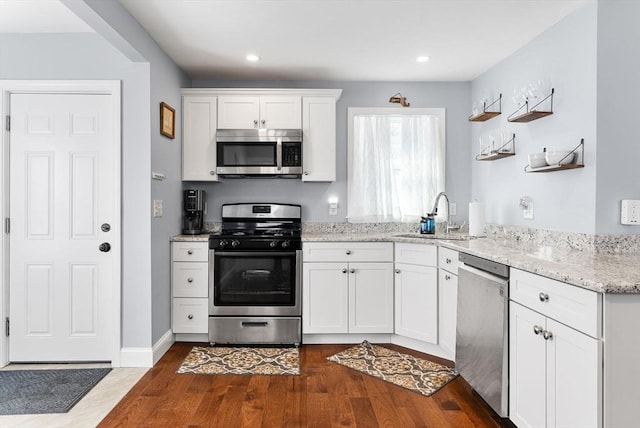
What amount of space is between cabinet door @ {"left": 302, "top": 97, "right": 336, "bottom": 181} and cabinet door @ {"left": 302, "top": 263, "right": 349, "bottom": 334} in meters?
0.87

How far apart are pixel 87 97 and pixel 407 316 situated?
9.77 ft

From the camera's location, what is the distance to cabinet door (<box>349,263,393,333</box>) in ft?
11.1

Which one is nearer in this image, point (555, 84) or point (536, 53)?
point (555, 84)

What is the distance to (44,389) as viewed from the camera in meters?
2.55

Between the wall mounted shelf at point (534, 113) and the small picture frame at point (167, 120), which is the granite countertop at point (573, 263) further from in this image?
the small picture frame at point (167, 120)

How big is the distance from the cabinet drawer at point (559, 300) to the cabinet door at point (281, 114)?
92.8 inches

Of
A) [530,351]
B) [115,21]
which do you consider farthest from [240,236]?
[530,351]

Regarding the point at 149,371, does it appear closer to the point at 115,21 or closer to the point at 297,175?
the point at 297,175

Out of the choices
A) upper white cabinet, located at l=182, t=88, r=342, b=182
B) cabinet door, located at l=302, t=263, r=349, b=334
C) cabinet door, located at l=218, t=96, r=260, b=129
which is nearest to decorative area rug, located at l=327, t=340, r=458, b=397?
cabinet door, located at l=302, t=263, r=349, b=334

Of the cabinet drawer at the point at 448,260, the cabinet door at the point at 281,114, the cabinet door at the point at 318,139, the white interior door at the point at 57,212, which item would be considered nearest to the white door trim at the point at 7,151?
the white interior door at the point at 57,212

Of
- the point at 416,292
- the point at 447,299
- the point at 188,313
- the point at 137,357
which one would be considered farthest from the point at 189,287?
the point at 447,299

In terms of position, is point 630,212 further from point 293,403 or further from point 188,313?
point 188,313

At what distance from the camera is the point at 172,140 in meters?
3.44

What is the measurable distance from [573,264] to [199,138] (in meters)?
3.08
